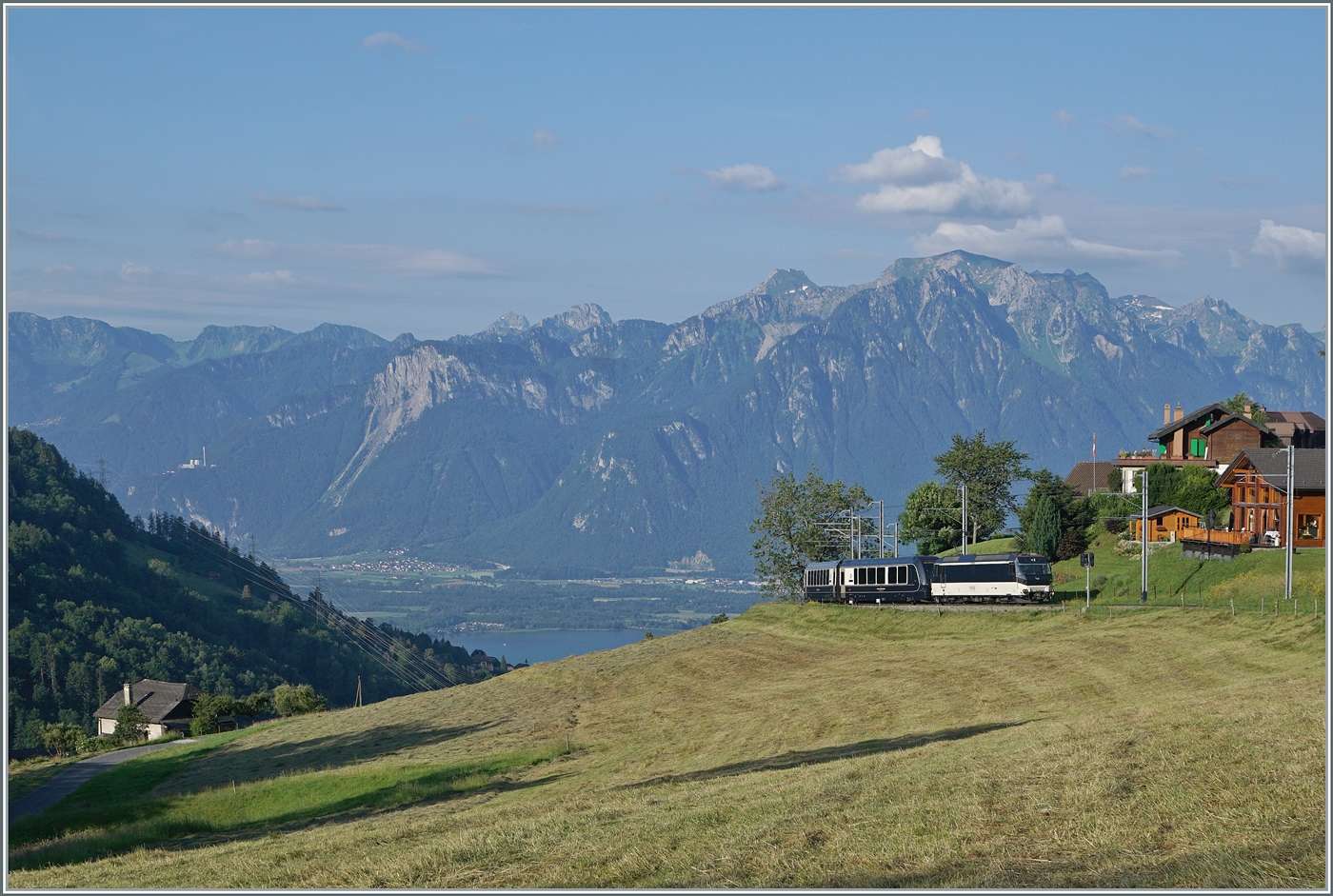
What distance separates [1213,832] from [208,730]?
80996 mm

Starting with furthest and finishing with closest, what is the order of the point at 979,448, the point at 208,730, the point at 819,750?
the point at 979,448
the point at 208,730
the point at 819,750

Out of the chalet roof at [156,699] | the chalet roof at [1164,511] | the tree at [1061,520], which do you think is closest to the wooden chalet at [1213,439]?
the tree at [1061,520]

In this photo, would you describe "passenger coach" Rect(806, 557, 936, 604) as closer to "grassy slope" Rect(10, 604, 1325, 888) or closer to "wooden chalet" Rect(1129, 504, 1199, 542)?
"grassy slope" Rect(10, 604, 1325, 888)

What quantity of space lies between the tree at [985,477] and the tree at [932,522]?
170 cm

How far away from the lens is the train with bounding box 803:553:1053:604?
68.9 metres

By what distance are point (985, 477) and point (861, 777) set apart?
95.8 m

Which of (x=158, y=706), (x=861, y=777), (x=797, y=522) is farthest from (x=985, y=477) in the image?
(x=861, y=777)

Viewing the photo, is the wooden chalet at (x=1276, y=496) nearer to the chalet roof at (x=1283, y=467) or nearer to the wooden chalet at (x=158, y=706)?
the chalet roof at (x=1283, y=467)

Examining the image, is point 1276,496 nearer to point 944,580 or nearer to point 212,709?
point 944,580

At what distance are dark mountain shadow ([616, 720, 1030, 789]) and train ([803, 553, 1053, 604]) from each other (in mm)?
37181

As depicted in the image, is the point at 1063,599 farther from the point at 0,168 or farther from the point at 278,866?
the point at 0,168

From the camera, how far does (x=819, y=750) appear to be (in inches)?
1271

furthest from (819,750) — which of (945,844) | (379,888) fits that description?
(379,888)

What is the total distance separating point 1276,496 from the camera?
6975 centimetres
